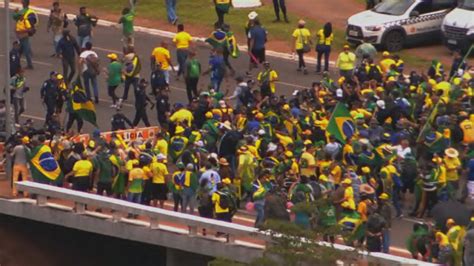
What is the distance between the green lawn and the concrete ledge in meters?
16.1

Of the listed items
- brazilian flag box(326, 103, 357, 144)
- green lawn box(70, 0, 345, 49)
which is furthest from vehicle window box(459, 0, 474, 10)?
brazilian flag box(326, 103, 357, 144)

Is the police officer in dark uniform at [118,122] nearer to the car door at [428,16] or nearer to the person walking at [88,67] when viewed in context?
the person walking at [88,67]

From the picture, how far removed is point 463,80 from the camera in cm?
4466

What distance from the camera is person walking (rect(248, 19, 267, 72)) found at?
4969 centimetres

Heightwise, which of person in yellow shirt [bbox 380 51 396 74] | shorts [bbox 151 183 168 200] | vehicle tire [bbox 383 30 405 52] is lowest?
shorts [bbox 151 183 168 200]

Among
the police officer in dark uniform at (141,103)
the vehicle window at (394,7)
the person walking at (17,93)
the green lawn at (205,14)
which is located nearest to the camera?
the police officer in dark uniform at (141,103)

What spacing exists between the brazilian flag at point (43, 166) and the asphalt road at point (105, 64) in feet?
20.6

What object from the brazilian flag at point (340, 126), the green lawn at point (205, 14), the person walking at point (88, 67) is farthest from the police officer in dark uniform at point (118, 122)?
the green lawn at point (205, 14)

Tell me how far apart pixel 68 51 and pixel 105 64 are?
3.44 meters

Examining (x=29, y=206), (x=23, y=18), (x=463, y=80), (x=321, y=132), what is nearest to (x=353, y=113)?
(x=321, y=132)

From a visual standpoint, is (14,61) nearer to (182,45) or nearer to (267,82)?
(182,45)

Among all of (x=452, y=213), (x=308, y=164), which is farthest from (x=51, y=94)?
(x=452, y=213)

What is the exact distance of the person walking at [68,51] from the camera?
157 feet

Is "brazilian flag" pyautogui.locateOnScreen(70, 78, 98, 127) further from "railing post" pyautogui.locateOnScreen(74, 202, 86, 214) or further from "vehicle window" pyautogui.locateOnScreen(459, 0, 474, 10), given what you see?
"vehicle window" pyautogui.locateOnScreen(459, 0, 474, 10)
